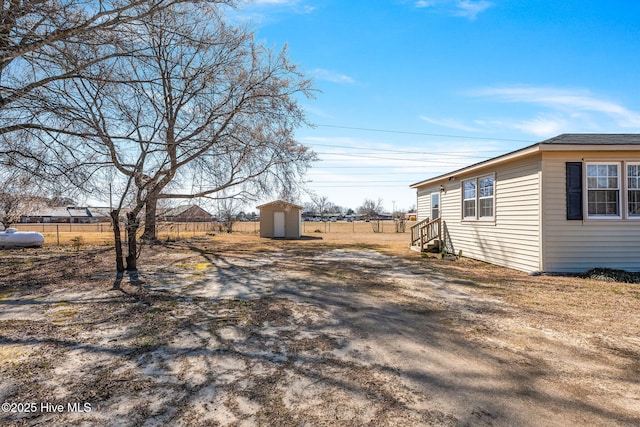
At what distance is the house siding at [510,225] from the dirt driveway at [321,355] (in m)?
1.72

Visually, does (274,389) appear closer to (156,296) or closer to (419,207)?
(156,296)

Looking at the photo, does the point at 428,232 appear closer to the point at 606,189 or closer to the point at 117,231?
the point at 606,189

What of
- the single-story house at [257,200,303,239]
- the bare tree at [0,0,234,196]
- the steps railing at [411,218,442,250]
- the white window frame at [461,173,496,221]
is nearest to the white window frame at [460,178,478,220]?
the white window frame at [461,173,496,221]

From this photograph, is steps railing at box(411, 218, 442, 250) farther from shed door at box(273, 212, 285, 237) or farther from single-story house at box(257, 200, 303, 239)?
shed door at box(273, 212, 285, 237)

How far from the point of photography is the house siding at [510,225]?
26.8 feet

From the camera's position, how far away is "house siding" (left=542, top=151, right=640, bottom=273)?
7918 millimetres

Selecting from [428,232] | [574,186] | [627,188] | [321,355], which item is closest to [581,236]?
[574,186]

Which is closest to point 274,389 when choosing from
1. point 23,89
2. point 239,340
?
point 239,340

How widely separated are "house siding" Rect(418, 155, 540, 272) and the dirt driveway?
5.65 ft

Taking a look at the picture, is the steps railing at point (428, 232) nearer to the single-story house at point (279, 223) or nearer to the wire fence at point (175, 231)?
the wire fence at point (175, 231)

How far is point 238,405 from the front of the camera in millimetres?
2547

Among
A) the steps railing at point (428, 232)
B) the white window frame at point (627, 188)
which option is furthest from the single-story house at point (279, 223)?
the white window frame at point (627, 188)

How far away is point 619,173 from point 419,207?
881cm

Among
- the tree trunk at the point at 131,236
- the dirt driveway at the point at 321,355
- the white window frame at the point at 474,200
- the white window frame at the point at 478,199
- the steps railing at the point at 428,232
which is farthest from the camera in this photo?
the steps railing at the point at 428,232
